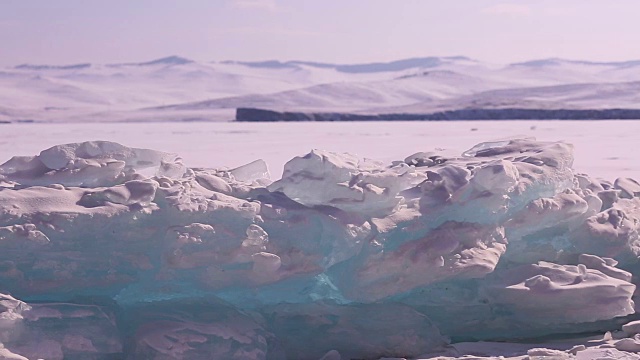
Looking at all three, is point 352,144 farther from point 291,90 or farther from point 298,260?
point 291,90

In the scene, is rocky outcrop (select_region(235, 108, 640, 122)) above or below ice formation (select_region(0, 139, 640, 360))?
below

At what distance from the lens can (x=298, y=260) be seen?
353 centimetres

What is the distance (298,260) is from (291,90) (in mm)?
36390

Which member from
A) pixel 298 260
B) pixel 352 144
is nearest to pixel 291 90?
pixel 352 144

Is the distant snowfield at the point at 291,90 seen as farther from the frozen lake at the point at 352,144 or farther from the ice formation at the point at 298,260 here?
the ice formation at the point at 298,260

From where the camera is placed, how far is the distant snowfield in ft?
102

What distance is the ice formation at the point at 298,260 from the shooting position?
11.0 ft

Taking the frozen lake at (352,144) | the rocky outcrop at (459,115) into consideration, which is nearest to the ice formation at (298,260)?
the frozen lake at (352,144)

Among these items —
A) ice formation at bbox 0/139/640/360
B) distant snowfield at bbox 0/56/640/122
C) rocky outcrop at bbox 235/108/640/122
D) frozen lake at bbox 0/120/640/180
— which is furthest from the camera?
distant snowfield at bbox 0/56/640/122

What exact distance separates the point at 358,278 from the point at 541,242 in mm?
933

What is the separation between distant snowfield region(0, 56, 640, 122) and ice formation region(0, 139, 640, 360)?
21286 millimetres

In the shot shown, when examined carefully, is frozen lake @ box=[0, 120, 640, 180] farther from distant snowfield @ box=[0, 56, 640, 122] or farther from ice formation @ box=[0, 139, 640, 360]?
distant snowfield @ box=[0, 56, 640, 122]

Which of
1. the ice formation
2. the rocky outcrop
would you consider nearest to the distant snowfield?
the rocky outcrop

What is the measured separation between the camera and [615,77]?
58.8 m
